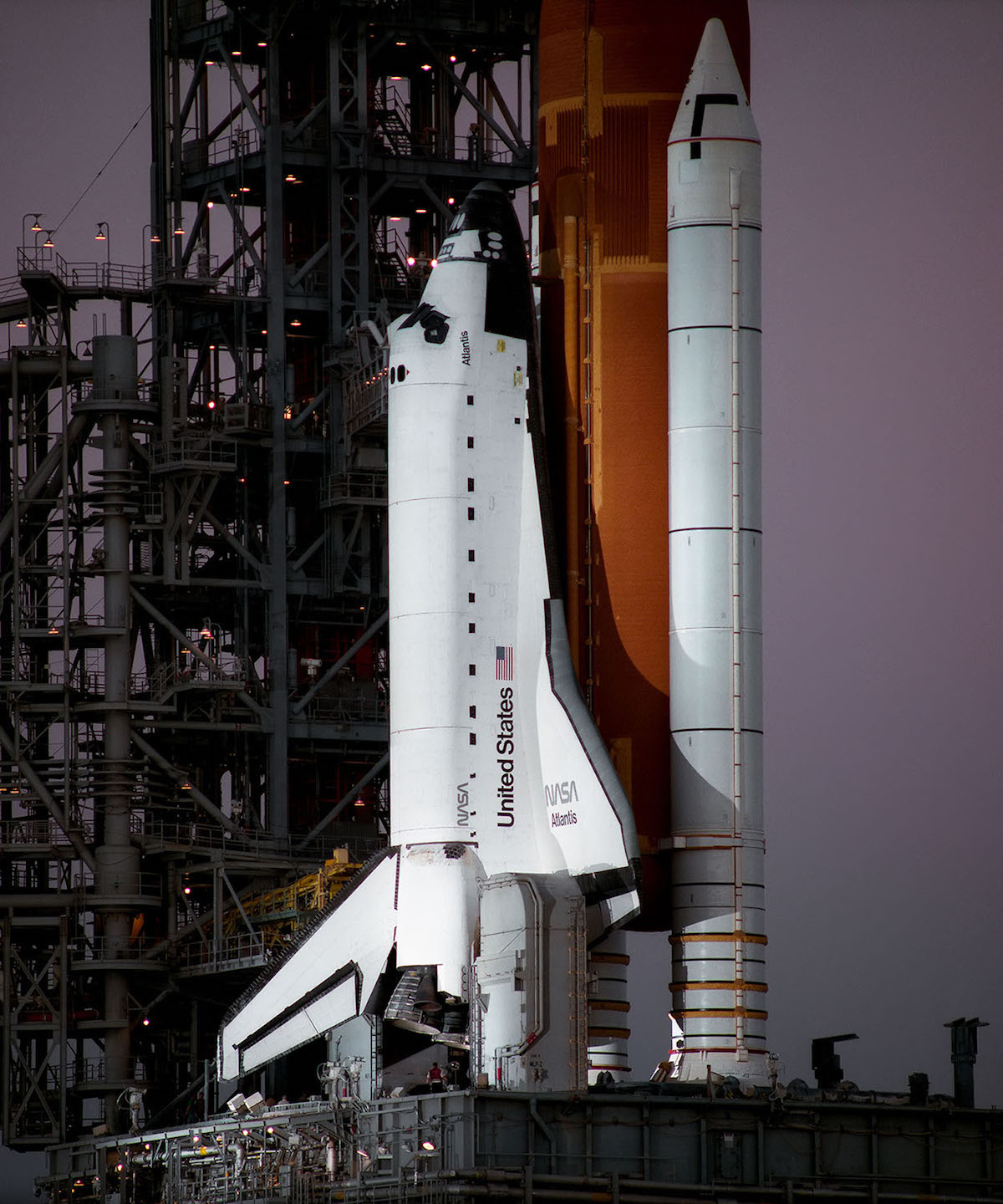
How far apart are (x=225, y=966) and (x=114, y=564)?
738 centimetres

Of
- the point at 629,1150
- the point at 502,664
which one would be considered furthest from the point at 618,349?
the point at 629,1150

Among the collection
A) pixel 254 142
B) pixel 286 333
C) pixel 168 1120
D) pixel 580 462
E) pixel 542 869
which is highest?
pixel 254 142

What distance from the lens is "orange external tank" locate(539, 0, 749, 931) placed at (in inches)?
1572

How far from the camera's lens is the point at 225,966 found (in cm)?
4744

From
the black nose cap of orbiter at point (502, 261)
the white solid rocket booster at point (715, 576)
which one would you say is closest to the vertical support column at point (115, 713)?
the black nose cap of orbiter at point (502, 261)

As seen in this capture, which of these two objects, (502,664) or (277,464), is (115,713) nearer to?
(277,464)

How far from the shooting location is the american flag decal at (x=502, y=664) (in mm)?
38781

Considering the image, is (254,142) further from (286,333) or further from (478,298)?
(478,298)

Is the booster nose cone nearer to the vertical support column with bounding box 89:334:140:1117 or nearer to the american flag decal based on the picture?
the american flag decal

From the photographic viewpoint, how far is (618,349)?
4059 cm

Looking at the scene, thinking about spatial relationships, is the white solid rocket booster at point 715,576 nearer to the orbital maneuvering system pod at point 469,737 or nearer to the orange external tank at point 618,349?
the orange external tank at point 618,349

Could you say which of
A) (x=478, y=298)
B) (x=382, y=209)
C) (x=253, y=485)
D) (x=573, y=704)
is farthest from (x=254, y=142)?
(x=573, y=704)

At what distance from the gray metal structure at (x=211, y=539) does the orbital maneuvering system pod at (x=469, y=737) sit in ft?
27.3

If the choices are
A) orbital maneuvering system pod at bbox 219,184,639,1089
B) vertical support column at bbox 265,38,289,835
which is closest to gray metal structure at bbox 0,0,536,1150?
vertical support column at bbox 265,38,289,835
